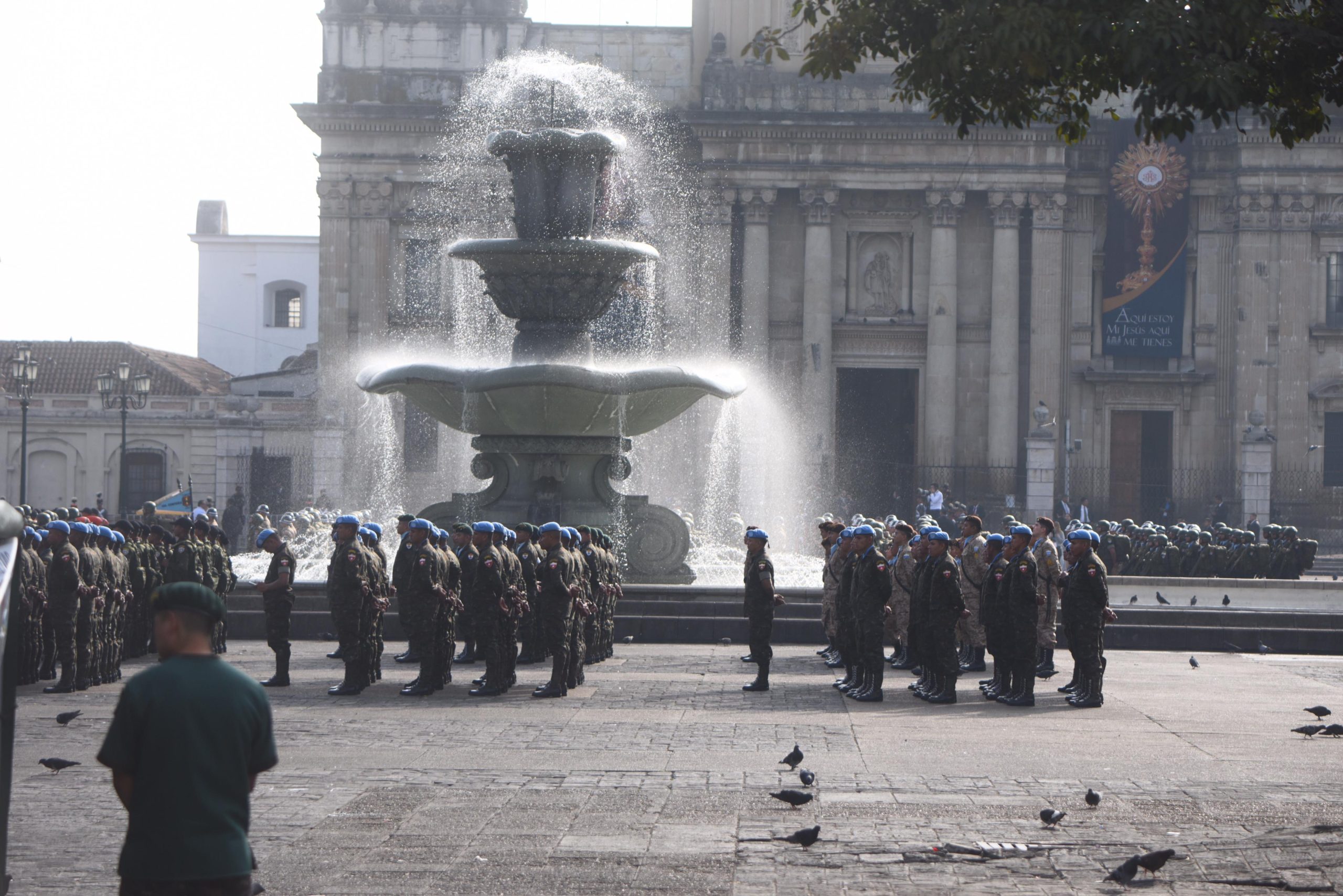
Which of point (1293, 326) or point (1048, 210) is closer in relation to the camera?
point (1048, 210)

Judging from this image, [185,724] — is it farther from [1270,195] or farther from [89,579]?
[1270,195]

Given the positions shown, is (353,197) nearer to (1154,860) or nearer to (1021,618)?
(1021,618)

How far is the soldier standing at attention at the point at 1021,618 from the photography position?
44.0 feet

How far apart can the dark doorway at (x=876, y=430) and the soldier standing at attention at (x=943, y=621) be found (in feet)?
99.8

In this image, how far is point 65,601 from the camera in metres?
13.8

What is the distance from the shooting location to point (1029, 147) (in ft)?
145

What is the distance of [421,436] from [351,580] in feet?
105

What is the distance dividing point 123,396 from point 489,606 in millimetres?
24830

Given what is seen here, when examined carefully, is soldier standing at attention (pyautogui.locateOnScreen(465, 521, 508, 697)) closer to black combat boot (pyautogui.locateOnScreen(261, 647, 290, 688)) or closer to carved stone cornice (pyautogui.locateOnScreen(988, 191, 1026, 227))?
black combat boot (pyautogui.locateOnScreen(261, 647, 290, 688))

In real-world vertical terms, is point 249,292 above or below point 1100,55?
above

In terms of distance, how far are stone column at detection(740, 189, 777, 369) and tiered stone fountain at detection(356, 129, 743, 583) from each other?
24.4 m

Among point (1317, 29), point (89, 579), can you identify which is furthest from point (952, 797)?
point (89, 579)

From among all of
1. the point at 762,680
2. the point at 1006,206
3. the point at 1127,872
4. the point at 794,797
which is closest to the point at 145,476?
the point at 1006,206

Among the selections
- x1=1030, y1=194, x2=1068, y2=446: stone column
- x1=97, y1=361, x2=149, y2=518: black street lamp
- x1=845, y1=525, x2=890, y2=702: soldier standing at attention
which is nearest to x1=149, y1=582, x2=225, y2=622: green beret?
x1=845, y1=525, x2=890, y2=702: soldier standing at attention
